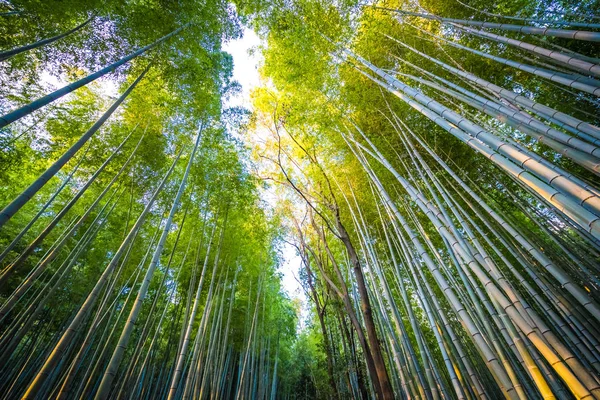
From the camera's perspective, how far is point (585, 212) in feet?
3.33

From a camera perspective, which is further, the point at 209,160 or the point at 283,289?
the point at 283,289

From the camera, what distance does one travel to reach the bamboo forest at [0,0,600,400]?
2.69 meters

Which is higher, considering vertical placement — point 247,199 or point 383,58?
point 383,58

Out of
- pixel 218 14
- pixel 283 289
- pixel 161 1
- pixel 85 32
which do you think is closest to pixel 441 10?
pixel 218 14

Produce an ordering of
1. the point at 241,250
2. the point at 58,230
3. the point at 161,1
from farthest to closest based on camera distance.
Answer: the point at 241,250
the point at 58,230
the point at 161,1

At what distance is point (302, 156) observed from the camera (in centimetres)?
507

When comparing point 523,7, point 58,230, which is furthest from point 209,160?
point 523,7

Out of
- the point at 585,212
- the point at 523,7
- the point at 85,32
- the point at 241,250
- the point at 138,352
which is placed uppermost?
the point at 523,7

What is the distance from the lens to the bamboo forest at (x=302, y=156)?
269 centimetres

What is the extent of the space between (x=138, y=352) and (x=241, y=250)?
2953 mm

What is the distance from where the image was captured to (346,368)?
15.0 feet

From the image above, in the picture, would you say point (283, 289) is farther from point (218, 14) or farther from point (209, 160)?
point (218, 14)

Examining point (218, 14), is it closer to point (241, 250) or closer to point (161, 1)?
point (161, 1)

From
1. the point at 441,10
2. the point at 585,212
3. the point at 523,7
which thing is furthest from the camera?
the point at 441,10
